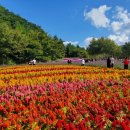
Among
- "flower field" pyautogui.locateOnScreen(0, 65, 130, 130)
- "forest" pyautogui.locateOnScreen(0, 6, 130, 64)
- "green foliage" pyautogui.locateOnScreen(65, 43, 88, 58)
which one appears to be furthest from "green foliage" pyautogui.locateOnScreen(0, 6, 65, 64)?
"flower field" pyautogui.locateOnScreen(0, 65, 130, 130)

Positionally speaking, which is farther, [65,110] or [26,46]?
[26,46]

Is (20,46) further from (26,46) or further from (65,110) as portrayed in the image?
(65,110)

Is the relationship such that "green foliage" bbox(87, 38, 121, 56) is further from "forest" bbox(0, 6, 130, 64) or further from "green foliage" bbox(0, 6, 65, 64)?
"green foliage" bbox(0, 6, 65, 64)

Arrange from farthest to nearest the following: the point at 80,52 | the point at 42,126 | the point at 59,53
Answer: the point at 80,52 < the point at 59,53 < the point at 42,126

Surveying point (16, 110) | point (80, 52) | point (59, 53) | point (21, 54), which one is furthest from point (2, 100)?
point (80, 52)

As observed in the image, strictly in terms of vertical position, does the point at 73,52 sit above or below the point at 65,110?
above

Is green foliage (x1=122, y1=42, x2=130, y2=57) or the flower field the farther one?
green foliage (x1=122, y1=42, x2=130, y2=57)

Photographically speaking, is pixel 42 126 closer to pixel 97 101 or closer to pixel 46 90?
pixel 97 101

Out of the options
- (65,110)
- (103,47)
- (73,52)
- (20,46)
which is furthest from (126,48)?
(65,110)

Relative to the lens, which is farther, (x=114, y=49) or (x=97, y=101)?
(x=114, y=49)

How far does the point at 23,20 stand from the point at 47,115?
140055 mm

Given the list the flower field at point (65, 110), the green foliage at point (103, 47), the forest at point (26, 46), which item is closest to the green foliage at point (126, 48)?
the green foliage at point (103, 47)

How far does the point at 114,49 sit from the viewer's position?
7554 inches

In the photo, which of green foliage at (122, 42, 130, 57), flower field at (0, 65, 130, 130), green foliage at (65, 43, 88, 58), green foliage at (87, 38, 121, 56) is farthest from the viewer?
green foliage at (87, 38, 121, 56)
